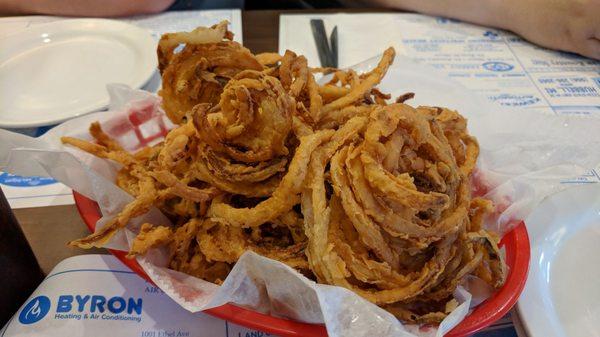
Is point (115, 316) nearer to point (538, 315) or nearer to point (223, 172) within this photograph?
point (223, 172)

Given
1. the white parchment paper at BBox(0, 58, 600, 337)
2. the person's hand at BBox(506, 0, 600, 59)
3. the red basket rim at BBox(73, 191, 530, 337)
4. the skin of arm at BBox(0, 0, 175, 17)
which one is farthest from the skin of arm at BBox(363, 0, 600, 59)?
the red basket rim at BBox(73, 191, 530, 337)

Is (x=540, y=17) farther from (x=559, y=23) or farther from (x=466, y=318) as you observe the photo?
(x=466, y=318)

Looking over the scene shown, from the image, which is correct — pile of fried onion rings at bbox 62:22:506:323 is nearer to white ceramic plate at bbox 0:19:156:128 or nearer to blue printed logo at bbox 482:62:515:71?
white ceramic plate at bbox 0:19:156:128

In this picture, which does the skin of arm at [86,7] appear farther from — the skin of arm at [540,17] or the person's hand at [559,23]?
the person's hand at [559,23]

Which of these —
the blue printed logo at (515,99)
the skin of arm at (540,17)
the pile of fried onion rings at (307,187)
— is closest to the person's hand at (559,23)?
the skin of arm at (540,17)

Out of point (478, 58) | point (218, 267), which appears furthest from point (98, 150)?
point (478, 58)

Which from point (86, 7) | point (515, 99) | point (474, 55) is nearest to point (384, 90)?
point (515, 99)
